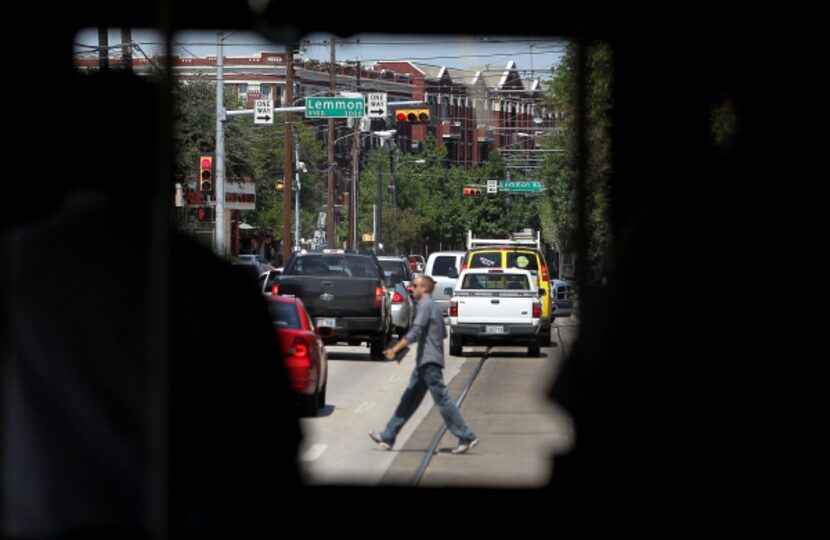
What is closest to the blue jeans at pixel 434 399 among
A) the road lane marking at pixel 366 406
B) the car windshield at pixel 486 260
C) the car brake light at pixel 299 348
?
the car brake light at pixel 299 348

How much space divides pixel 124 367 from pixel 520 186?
64.7 meters

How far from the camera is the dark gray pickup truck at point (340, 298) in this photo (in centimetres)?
2606

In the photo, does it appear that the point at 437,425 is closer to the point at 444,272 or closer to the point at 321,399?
the point at 321,399

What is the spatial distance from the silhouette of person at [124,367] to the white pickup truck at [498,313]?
25.8m

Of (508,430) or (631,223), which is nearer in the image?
(631,223)

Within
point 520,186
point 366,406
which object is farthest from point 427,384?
point 520,186

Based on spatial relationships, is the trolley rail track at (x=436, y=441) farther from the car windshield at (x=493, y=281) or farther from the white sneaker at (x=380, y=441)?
the car windshield at (x=493, y=281)

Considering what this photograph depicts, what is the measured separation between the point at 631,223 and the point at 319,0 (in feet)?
3.26

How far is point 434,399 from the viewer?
51.9 feet

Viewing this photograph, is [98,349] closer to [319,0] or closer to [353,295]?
[319,0]

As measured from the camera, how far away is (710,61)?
364cm

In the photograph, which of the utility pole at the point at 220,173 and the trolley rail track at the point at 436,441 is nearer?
the trolley rail track at the point at 436,441

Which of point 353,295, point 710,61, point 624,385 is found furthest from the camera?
point 353,295

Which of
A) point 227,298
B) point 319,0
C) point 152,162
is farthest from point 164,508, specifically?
point 319,0
